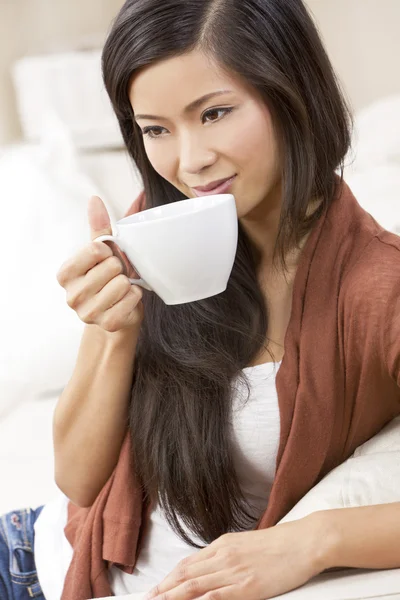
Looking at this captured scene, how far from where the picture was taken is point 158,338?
45.6 inches

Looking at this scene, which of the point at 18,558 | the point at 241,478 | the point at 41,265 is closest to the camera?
the point at 241,478

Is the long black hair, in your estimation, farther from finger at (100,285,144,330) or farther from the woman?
finger at (100,285,144,330)

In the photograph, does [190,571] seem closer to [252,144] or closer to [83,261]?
[83,261]

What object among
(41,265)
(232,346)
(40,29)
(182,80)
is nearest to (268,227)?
(232,346)

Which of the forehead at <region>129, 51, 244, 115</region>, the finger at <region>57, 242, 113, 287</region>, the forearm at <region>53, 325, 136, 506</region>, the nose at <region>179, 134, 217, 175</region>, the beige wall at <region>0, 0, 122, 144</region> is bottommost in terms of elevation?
the forearm at <region>53, 325, 136, 506</region>

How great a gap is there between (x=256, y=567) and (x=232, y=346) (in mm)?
346

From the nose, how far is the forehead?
0.14 ft

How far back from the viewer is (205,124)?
972 mm

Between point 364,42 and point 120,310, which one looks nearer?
point 120,310

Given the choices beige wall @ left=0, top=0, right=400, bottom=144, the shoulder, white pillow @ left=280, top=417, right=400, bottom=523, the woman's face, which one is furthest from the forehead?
beige wall @ left=0, top=0, right=400, bottom=144

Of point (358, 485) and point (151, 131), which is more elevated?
point (151, 131)

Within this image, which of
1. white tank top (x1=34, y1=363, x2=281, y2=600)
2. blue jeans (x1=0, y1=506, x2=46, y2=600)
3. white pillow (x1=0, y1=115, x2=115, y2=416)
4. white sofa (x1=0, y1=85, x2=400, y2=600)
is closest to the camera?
white tank top (x1=34, y1=363, x2=281, y2=600)

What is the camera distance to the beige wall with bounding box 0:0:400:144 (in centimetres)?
246

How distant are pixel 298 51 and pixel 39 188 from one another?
1.24 m
